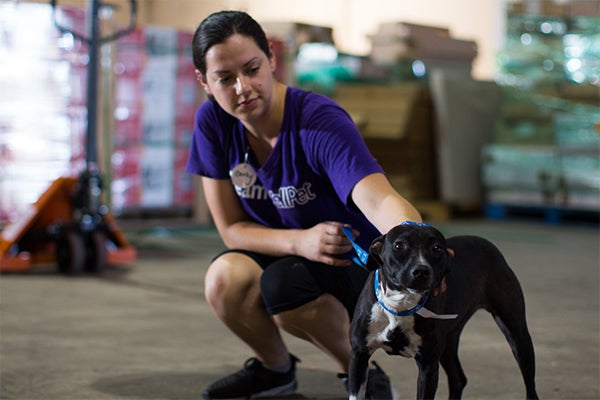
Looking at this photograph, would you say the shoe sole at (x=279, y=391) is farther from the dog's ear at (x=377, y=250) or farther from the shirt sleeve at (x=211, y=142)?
the dog's ear at (x=377, y=250)

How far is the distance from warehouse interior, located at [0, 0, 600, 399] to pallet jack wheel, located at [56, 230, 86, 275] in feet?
0.06

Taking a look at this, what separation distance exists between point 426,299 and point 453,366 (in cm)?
67

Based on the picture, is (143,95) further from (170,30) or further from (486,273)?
(486,273)

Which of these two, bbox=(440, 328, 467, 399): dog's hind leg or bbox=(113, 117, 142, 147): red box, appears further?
bbox=(113, 117, 142, 147): red box

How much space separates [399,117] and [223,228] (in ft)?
22.9

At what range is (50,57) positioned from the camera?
7.44 metres

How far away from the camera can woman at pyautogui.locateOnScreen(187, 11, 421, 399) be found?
8.23ft

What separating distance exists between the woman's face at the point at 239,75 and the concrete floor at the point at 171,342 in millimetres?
1003

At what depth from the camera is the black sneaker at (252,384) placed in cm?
291

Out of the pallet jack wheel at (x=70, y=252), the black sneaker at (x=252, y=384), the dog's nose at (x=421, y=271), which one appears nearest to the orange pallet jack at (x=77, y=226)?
the pallet jack wheel at (x=70, y=252)

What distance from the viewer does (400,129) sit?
9.60 m

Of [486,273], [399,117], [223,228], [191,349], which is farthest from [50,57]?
[486,273]

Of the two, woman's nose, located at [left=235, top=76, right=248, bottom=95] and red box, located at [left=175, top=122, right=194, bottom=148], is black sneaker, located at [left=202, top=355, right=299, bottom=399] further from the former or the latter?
red box, located at [left=175, top=122, right=194, bottom=148]

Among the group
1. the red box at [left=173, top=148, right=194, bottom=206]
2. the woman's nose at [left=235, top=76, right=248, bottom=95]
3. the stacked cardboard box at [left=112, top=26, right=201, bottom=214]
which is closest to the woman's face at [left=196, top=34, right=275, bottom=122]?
the woman's nose at [left=235, top=76, right=248, bottom=95]
